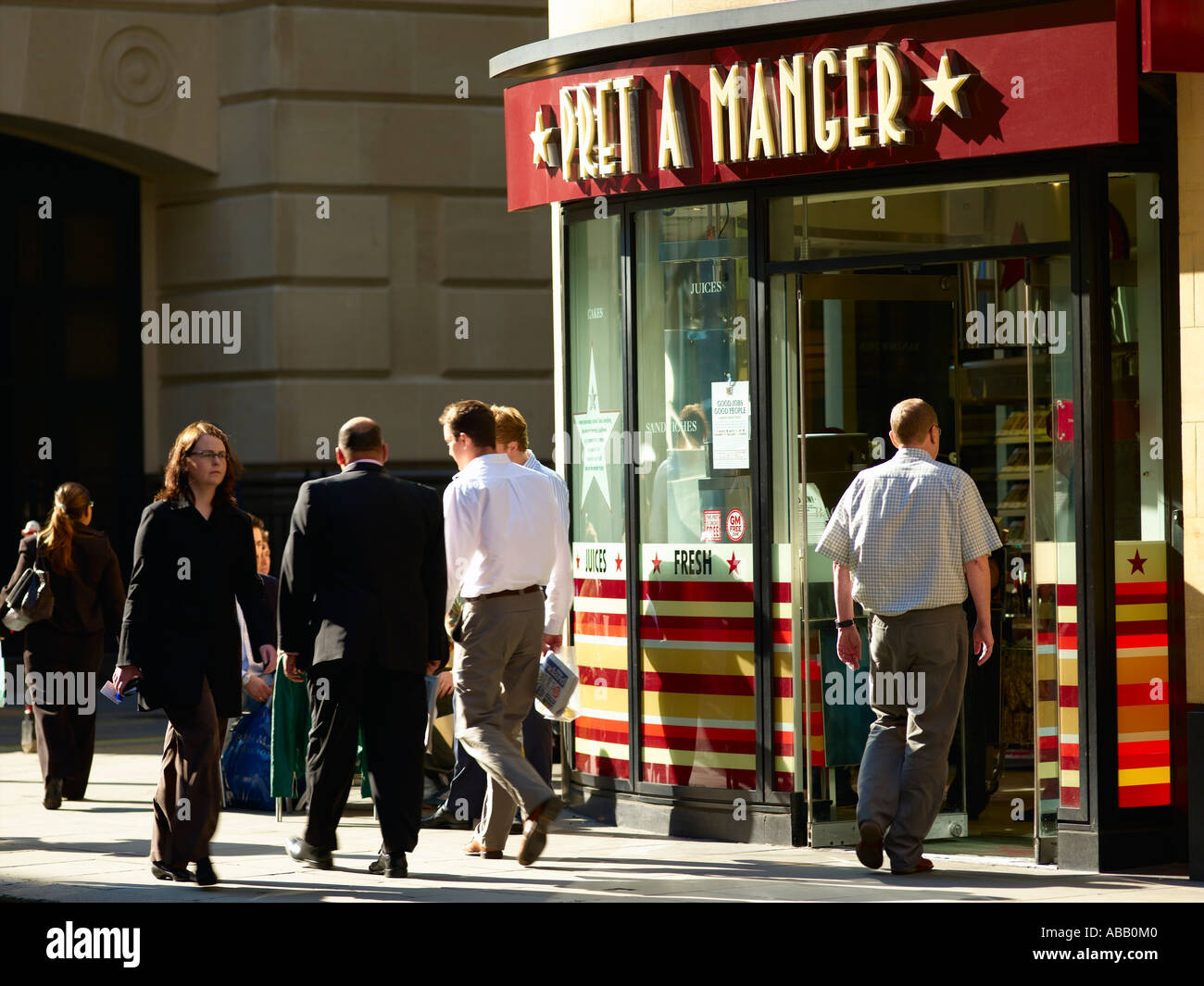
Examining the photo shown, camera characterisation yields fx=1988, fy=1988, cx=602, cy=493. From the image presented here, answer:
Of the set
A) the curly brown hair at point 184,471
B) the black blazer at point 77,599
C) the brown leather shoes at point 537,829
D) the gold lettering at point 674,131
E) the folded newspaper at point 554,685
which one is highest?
the gold lettering at point 674,131

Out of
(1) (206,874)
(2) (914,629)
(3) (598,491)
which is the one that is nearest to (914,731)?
(2) (914,629)

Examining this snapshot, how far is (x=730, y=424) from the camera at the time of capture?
29.7ft

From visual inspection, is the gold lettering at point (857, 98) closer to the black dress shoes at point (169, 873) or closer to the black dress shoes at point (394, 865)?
the black dress shoes at point (394, 865)

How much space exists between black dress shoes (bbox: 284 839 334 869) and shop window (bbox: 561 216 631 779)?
6.33ft

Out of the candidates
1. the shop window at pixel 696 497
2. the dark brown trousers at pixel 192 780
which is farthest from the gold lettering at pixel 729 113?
the dark brown trousers at pixel 192 780

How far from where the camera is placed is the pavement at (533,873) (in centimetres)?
746

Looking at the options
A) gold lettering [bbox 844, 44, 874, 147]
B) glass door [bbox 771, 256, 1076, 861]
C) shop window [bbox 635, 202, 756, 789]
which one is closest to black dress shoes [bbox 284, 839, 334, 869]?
shop window [bbox 635, 202, 756, 789]

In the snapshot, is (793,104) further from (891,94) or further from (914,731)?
(914,731)

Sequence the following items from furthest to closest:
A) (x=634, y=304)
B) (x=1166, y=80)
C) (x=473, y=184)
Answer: (x=473, y=184)
(x=634, y=304)
(x=1166, y=80)

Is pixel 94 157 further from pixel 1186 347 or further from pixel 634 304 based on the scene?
pixel 1186 347

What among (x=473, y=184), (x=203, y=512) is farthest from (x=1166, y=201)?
(x=473, y=184)

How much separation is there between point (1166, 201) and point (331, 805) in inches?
165

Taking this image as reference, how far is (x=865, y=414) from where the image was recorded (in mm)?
9484

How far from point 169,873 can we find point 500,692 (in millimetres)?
1515
